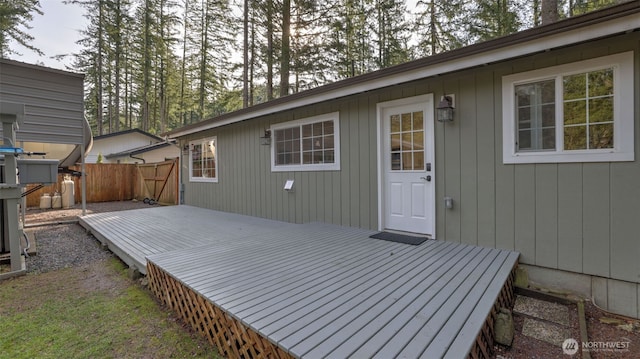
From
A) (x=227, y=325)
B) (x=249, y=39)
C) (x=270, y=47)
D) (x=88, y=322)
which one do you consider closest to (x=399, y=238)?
(x=227, y=325)

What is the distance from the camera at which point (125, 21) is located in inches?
559

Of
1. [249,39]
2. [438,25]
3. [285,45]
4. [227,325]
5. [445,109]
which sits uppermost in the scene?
[249,39]

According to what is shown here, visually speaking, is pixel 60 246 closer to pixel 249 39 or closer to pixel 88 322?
pixel 88 322

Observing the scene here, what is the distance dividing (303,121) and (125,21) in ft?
48.6

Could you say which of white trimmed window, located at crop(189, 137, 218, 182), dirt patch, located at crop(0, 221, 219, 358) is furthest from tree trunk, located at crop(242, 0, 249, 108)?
dirt patch, located at crop(0, 221, 219, 358)

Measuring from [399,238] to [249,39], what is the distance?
1005cm

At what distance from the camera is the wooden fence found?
9.53 meters

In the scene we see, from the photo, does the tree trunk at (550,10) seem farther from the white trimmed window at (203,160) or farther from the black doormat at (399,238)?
the white trimmed window at (203,160)

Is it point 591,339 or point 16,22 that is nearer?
point 591,339

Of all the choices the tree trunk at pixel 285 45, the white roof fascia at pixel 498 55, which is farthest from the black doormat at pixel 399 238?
the tree trunk at pixel 285 45

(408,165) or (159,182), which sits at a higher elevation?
(408,165)

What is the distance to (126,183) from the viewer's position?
37.7 ft

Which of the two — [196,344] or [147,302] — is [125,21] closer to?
[147,302]

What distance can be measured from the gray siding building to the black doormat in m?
0.15
